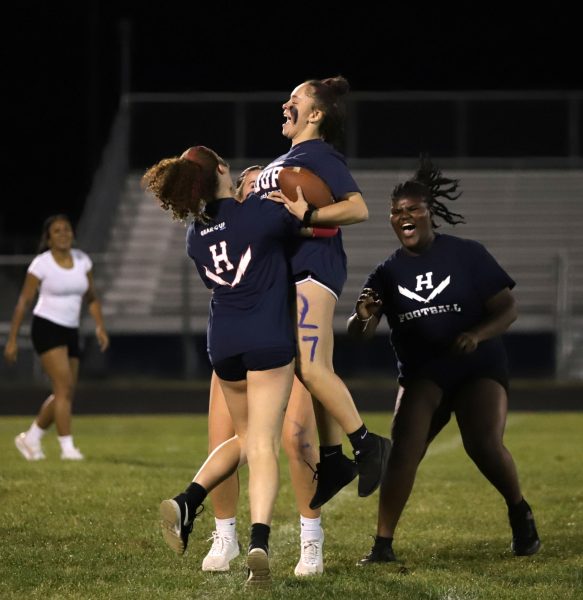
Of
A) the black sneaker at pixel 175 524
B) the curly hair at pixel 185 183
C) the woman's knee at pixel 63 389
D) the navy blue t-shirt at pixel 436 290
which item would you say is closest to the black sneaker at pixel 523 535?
the navy blue t-shirt at pixel 436 290

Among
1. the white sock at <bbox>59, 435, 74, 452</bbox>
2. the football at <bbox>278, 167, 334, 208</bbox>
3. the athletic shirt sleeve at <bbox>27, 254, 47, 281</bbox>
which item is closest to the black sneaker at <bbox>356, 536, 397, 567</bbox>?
the football at <bbox>278, 167, 334, 208</bbox>

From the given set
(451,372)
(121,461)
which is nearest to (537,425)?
(121,461)

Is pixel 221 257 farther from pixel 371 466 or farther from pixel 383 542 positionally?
pixel 383 542

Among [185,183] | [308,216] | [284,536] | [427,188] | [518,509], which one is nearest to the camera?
[185,183]

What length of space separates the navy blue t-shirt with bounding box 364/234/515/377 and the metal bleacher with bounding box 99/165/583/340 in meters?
15.8

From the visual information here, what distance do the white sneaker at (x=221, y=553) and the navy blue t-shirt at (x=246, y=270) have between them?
3.28 ft

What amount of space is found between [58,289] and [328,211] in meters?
6.05

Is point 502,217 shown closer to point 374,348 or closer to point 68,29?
point 374,348

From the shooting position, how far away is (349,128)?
25.9 metres

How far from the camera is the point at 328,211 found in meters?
6.65

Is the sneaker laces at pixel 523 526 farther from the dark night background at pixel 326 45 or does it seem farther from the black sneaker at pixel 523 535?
the dark night background at pixel 326 45

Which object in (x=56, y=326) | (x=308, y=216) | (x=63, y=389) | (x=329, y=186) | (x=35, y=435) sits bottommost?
(x=35, y=435)

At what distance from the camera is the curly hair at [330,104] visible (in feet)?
23.0

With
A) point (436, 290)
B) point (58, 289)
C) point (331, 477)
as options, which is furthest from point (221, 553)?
point (58, 289)
